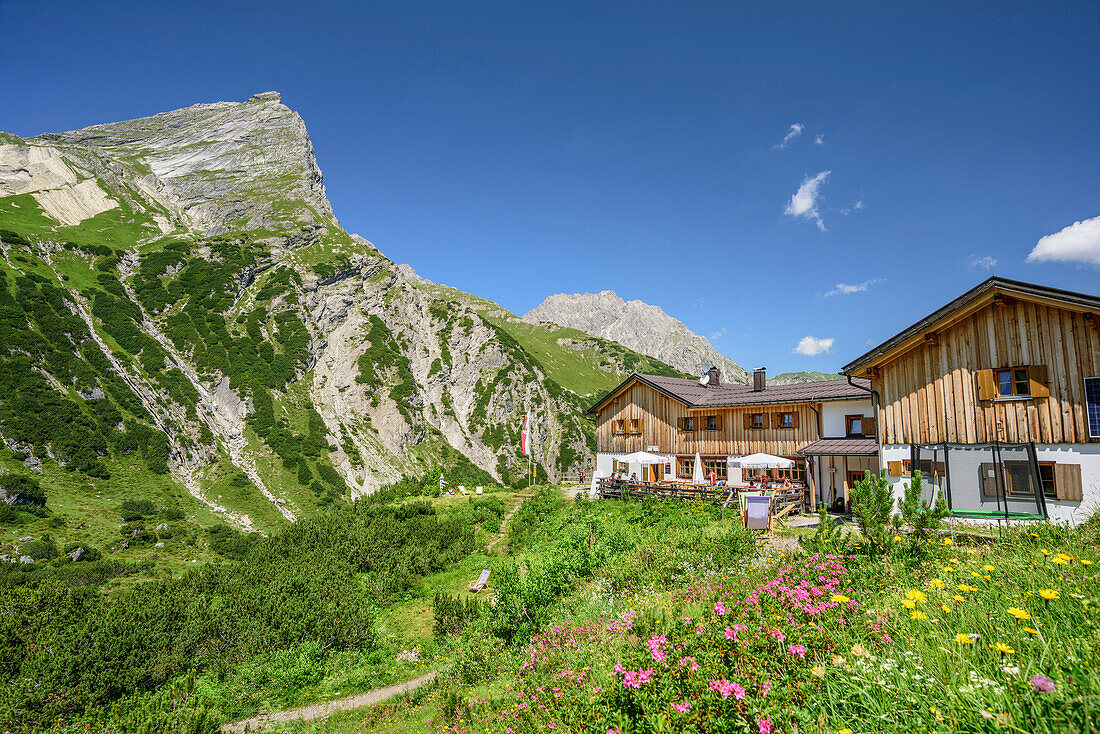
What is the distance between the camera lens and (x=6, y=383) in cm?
4481

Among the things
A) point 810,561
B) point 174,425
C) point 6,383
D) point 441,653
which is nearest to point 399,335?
point 174,425

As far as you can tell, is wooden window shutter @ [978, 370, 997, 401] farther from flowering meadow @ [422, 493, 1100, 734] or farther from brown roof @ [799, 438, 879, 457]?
flowering meadow @ [422, 493, 1100, 734]

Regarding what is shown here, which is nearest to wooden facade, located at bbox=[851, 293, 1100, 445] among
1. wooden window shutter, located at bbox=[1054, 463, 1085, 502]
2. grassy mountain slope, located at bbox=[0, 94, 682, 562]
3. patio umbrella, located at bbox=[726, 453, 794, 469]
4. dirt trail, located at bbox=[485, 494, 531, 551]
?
wooden window shutter, located at bbox=[1054, 463, 1085, 502]

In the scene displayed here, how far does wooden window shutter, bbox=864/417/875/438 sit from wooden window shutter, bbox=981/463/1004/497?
799cm

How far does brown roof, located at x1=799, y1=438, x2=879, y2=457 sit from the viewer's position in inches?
925

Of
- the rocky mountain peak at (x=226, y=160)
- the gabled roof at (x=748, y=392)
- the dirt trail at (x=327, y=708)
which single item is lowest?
the dirt trail at (x=327, y=708)

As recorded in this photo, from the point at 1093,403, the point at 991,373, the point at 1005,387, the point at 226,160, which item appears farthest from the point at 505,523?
the point at 226,160

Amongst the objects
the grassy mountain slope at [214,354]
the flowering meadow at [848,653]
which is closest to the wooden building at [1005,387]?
the flowering meadow at [848,653]

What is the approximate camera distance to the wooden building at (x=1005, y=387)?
15.5 m

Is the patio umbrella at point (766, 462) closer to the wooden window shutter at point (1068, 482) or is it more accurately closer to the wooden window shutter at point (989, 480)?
the wooden window shutter at point (989, 480)

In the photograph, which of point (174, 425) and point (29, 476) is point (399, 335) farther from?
point (29, 476)

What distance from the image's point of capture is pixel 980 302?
56.1 ft

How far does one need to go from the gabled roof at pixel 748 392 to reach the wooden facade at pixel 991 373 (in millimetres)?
4231

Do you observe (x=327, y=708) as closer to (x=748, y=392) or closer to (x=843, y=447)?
(x=843, y=447)
